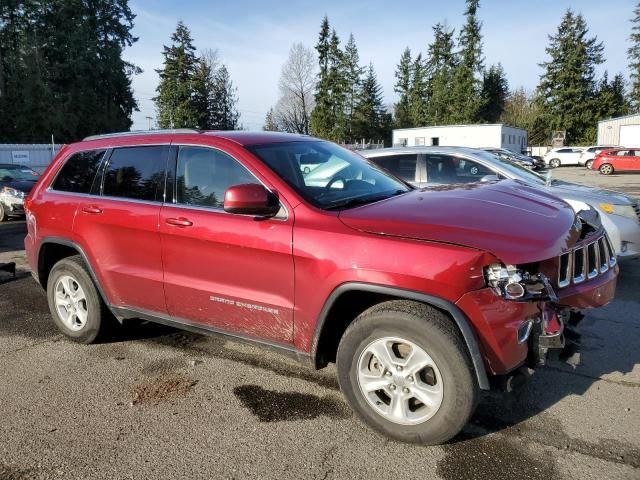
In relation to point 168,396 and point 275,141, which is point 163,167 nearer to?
point 275,141

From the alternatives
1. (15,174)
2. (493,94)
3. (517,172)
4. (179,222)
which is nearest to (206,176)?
(179,222)

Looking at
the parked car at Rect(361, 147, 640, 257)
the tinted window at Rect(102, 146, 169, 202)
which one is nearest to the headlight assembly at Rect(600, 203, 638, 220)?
the parked car at Rect(361, 147, 640, 257)

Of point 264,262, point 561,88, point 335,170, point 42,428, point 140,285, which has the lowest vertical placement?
point 42,428

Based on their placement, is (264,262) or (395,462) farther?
→ (264,262)

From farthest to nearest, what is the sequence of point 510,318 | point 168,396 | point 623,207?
point 623,207
point 168,396
point 510,318

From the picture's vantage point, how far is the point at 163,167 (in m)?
3.98

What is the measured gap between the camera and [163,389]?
3.78 metres

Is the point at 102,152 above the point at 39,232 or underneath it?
above

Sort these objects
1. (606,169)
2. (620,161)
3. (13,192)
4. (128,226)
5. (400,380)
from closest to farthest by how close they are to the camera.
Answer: (400,380)
(128,226)
(13,192)
(620,161)
(606,169)

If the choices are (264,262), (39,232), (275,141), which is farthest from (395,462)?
(39,232)

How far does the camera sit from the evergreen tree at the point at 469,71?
6103cm

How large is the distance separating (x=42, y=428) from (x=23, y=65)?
2048 inches

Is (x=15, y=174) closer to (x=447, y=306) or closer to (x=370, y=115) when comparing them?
(x=447, y=306)

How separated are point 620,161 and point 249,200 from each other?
3263 centimetres
